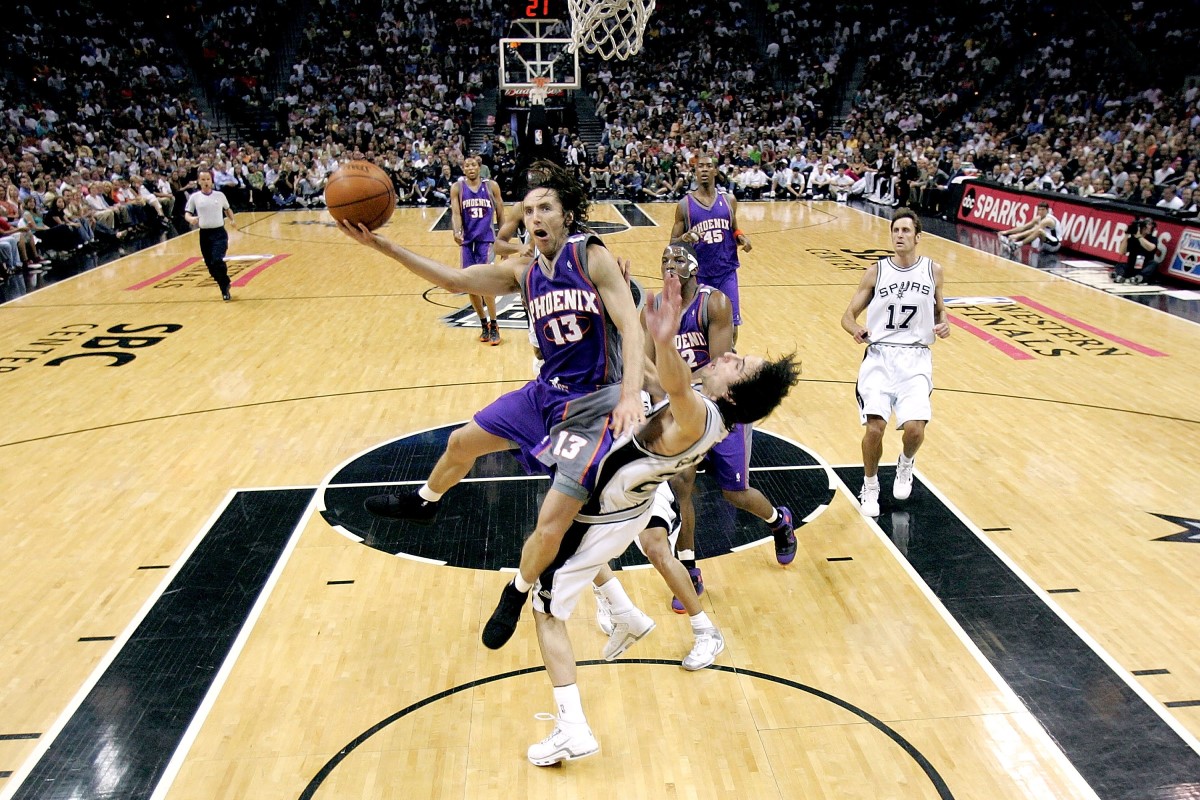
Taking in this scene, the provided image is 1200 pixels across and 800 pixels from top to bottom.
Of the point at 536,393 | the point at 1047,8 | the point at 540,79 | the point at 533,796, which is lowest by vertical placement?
the point at 533,796

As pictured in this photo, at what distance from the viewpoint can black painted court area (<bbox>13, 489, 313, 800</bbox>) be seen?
3.75 m

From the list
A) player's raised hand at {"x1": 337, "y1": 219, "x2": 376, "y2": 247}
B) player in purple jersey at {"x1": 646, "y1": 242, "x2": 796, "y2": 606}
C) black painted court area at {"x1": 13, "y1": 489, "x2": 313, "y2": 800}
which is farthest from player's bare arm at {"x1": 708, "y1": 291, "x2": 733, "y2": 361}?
black painted court area at {"x1": 13, "y1": 489, "x2": 313, "y2": 800}

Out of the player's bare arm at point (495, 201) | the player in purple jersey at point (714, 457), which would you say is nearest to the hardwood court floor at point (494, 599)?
the player in purple jersey at point (714, 457)

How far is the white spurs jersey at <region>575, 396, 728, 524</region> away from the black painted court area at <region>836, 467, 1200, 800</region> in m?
1.87

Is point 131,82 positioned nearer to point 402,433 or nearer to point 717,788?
point 402,433

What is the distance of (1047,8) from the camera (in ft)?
93.6

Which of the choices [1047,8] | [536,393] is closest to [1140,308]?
[536,393]

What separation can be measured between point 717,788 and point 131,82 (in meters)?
28.1

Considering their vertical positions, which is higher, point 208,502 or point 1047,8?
point 1047,8

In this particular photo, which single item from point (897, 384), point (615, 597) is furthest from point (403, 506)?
point (897, 384)

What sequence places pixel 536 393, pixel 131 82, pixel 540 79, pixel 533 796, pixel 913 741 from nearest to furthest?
1. pixel 533 796
2. pixel 913 741
3. pixel 536 393
4. pixel 540 79
5. pixel 131 82

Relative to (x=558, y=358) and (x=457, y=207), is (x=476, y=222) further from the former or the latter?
(x=558, y=358)

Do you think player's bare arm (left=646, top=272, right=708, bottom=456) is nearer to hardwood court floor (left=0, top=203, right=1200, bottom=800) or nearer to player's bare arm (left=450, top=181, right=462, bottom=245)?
hardwood court floor (left=0, top=203, right=1200, bottom=800)

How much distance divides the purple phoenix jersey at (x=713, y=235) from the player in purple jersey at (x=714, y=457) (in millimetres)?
2577
